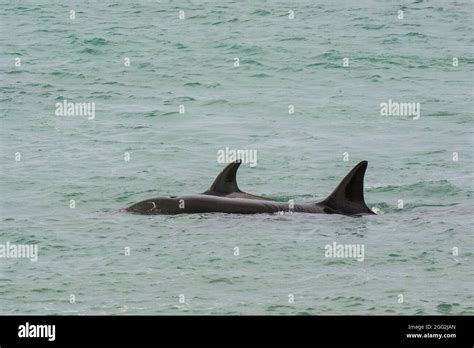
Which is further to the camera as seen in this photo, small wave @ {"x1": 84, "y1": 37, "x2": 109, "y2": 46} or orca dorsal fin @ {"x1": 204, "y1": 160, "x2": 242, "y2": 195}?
small wave @ {"x1": 84, "y1": 37, "x2": 109, "y2": 46}

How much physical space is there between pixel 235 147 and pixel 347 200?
30.2 ft

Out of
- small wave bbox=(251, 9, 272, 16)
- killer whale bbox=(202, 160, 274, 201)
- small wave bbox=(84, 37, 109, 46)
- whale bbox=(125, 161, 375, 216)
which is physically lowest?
whale bbox=(125, 161, 375, 216)

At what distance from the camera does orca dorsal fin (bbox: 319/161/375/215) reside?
879 inches

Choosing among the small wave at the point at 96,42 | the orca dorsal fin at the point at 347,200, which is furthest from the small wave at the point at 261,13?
the orca dorsal fin at the point at 347,200

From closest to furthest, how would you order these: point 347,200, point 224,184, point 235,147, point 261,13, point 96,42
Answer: point 347,200
point 224,184
point 235,147
point 96,42
point 261,13

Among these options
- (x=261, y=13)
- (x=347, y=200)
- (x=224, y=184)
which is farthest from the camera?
(x=261, y=13)

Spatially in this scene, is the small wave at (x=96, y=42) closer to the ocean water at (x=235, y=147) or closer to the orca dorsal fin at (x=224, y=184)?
the ocean water at (x=235, y=147)

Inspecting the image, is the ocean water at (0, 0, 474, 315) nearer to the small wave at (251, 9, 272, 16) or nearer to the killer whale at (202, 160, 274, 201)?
the small wave at (251, 9, 272, 16)

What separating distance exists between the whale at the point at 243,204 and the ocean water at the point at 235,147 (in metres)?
0.31

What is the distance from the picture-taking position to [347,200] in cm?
2250

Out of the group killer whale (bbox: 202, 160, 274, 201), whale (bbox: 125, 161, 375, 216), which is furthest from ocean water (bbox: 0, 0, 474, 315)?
killer whale (bbox: 202, 160, 274, 201)

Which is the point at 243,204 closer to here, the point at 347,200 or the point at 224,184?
the point at 224,184

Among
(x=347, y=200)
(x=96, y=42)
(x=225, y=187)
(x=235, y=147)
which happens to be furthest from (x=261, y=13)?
(x=347, y=200)

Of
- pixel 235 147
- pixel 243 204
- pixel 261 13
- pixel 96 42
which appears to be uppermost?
pixel 261 13
